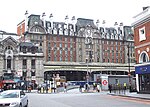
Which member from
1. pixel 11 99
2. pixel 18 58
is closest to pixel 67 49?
pixel 18 58

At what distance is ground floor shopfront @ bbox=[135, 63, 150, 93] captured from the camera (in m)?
31.5

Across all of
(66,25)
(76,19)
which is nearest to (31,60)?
(66,25)

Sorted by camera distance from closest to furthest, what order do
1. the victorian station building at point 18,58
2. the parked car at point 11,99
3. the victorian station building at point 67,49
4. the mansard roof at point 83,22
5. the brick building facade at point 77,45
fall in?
the parked car at point 11,99
the victorian station building at point 18,58
the victorian station building at point 67,49
the brick building facade at point 77,45
the mansard roof at point 83,22

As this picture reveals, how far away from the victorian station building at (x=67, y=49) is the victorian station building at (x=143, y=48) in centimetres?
4938

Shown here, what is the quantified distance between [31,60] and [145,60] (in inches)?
2096

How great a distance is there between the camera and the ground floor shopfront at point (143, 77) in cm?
3152

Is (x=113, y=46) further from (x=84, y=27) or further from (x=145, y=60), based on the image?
(x=145, y=60)

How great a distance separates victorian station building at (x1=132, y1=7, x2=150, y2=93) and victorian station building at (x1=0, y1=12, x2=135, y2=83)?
4938 centimetres

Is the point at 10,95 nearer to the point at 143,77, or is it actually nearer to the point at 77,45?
the point at 143,77

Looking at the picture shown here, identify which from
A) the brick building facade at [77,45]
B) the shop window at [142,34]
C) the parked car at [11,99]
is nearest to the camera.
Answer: the parked car at [11,99]

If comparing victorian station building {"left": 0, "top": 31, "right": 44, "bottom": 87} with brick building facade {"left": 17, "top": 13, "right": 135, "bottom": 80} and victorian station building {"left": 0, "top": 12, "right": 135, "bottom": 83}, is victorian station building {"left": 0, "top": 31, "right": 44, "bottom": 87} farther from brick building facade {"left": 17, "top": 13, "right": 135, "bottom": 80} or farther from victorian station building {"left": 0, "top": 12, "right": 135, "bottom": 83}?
brick building facade {"left": 17, "top": 13, "right": 135, "bottom": 80}

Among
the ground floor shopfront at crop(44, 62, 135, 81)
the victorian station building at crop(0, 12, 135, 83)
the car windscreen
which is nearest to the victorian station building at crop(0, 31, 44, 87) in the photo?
the victorian station building at crop(0, 12, 135, 83)

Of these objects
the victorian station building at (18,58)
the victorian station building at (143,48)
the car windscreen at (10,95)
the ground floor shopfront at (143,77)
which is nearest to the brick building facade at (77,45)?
the victorian station building at (18,58)

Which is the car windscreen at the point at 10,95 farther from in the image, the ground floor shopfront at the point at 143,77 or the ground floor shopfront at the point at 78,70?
the ground floor shopfront at the point at 78,70
